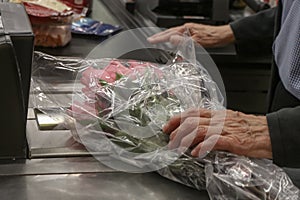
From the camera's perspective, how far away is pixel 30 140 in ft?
3.11

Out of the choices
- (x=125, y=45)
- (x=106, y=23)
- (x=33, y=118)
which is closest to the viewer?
(x=33, y=118)

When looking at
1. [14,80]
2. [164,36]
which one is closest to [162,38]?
[164,36]

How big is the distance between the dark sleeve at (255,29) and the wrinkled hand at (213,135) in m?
0.82

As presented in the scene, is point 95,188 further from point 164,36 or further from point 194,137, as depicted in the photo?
point 164,36

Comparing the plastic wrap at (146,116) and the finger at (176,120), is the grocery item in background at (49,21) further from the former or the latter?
the finger at (176,120)

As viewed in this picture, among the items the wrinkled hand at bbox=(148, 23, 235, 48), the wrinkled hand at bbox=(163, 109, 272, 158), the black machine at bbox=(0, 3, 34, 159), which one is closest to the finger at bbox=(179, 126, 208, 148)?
the wrinkled hand at bbox=(163, 109, 272, 158)

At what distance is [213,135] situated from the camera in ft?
2.90

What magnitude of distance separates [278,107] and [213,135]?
577 mm

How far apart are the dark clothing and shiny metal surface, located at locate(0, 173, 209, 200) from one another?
0.17m

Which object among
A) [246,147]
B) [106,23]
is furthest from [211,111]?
[106,23]

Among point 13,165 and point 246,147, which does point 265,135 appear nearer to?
point 246,147

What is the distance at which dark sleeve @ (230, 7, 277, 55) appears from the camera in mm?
1697

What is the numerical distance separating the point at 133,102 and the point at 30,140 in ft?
0.64

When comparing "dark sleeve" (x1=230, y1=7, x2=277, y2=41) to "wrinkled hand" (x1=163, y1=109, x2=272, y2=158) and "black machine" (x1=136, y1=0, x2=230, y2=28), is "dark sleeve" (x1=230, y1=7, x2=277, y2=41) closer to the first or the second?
"black machine" (x1=136, y1=0, x2=230, y2=28)
